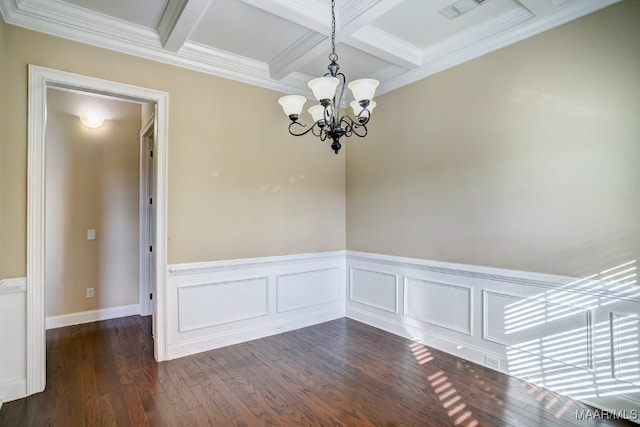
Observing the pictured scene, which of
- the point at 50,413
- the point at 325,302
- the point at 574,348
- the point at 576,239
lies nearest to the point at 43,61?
the point at 50,413

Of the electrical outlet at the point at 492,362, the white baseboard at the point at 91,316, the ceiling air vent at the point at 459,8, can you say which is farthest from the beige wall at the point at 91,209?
the electrical outlet at the point at 492,362

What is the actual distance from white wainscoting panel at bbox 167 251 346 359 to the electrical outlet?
1917 millimetres

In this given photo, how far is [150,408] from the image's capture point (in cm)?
245

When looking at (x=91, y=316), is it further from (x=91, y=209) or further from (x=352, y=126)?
(x=352, y=126)

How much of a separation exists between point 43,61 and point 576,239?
4350 millimetres

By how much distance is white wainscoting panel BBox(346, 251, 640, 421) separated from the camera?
2361 millimetres

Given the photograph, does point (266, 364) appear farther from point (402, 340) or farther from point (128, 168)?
point (128, 168)

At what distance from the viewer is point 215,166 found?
3.54m

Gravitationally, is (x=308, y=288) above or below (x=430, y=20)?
below

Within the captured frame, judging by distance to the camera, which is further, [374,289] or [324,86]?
[374,289]

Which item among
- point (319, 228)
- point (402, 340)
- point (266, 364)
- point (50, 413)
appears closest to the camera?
point (50, 413)

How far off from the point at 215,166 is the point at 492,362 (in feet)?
10.6

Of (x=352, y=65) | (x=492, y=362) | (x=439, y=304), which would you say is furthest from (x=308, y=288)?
(x=352, y=65)

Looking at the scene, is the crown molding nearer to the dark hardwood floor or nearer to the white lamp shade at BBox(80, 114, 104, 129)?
the dark hardwood floor
